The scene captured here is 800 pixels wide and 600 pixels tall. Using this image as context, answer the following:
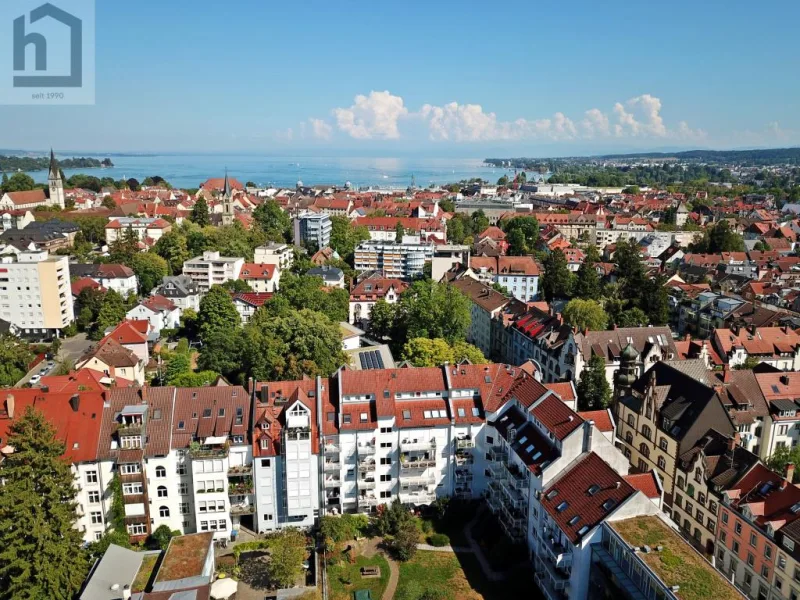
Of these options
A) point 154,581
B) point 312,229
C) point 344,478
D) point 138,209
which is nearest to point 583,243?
point 312,229

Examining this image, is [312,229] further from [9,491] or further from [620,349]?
[9,491]

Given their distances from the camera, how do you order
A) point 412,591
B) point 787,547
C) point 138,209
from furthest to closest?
point 138,209, point 412,591, point 787,547

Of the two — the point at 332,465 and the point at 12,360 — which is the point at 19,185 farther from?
the point at 332,465

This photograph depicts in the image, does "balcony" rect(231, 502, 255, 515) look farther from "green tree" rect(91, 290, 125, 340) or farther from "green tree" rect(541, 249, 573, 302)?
"green tree" rect(541, 249, 573, 302)

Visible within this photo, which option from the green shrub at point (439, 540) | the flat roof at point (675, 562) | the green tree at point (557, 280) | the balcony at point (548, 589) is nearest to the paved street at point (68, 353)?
the green shrub at point (439, 540)

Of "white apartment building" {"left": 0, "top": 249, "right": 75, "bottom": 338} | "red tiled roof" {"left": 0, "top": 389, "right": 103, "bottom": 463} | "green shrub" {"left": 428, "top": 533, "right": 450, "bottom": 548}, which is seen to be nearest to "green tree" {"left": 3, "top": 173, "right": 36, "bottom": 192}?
"white apartment building" {"left": 0, "top": 249, "right": 75, "bottom": 338}

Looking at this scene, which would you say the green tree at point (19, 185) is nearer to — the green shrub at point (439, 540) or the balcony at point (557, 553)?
the green shrub at point (439, 540)
